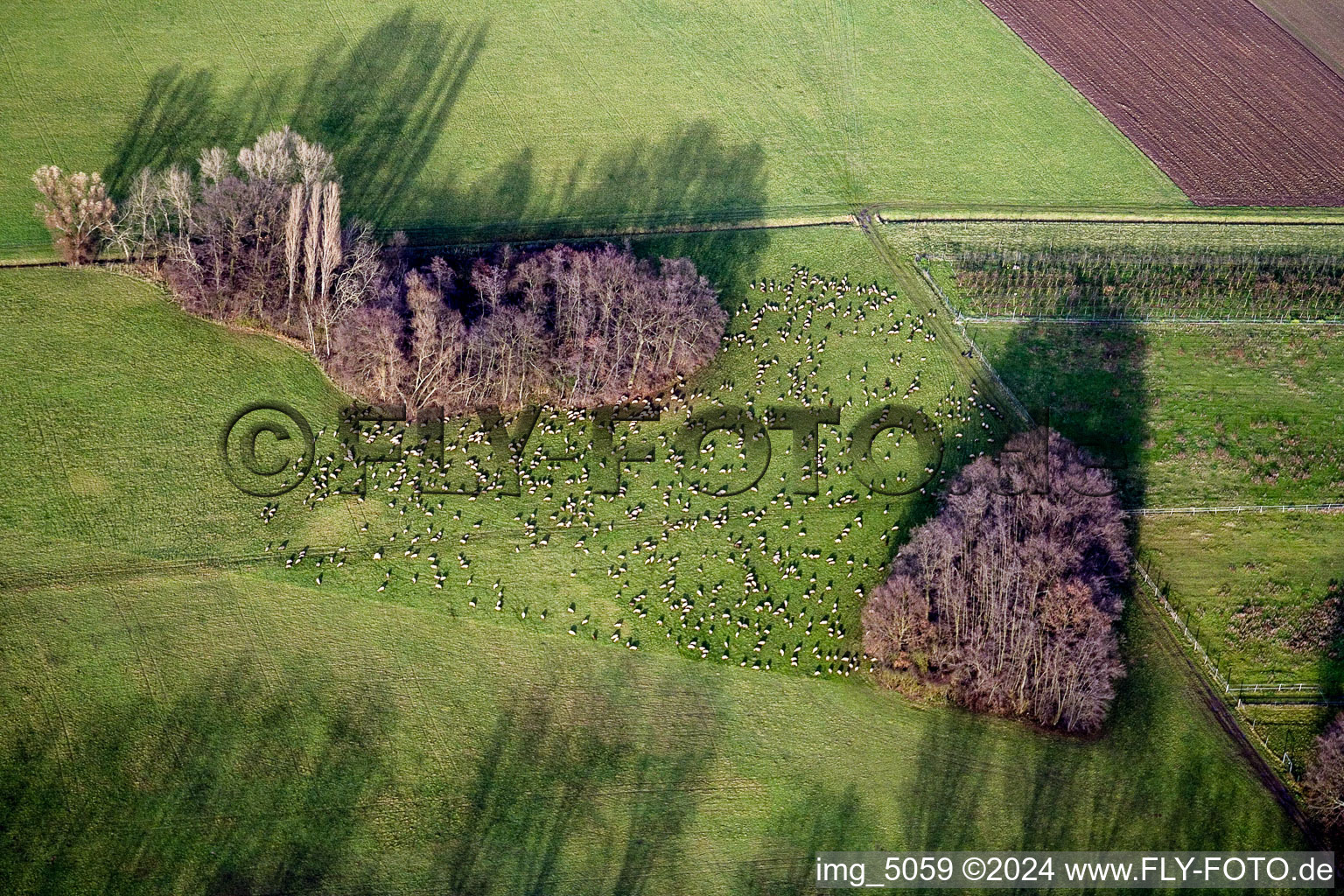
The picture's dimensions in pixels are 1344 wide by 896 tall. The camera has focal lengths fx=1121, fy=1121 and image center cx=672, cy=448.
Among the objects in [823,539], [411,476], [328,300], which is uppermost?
[328,300]

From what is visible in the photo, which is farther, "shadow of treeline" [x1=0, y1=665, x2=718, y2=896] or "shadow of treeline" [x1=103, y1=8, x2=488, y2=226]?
"shadow of treeline" [x1=103, y1=8, x2=488, y2=226]

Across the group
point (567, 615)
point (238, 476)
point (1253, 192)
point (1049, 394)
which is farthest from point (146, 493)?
point (1253, 192)

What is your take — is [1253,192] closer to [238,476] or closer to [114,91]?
[238,476]

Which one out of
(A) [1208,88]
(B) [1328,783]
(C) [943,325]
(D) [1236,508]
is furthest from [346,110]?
(B) [1328,783]

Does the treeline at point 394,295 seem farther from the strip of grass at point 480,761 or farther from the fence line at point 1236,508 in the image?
the fence line at point 1236,508

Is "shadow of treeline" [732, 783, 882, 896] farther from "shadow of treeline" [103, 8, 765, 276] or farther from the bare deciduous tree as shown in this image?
the bare deciduous tree

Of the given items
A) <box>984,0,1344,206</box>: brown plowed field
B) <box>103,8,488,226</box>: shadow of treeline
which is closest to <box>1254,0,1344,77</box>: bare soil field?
<box>984,0,1344,206</box>: brown plowed field
